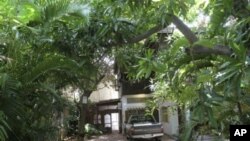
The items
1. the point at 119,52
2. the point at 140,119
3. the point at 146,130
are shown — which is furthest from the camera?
the point at 140,119

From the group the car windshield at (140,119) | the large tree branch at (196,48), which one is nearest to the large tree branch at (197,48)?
the large tree branch at (196,48)

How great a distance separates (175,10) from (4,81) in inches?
89.6

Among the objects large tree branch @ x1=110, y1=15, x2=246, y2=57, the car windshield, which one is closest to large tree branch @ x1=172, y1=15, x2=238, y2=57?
large tree branch @ x1=110, y1=15, x2=246, y2=57

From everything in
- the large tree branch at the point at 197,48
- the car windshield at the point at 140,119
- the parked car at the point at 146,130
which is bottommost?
the parked car at the point at 146,130

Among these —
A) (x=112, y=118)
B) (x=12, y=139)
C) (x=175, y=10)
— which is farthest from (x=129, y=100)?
(x=175, y=10)

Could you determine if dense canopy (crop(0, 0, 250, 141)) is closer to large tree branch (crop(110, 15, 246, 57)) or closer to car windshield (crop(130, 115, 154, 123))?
large tree branch (crop(110, 15, 246, 57))

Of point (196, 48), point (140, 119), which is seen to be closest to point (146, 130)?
point (140, 119)

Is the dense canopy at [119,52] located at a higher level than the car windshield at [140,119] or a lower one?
higher

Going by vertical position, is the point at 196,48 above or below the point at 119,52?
below

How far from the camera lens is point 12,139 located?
560cm

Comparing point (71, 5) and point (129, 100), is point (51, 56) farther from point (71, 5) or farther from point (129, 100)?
point (129, 100)

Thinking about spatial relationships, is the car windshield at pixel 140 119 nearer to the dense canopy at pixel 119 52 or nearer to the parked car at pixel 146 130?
the parked car at pixel 146 130

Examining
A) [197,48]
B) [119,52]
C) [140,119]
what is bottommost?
[140,119]

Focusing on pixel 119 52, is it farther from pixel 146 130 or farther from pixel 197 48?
pixel 146 130
